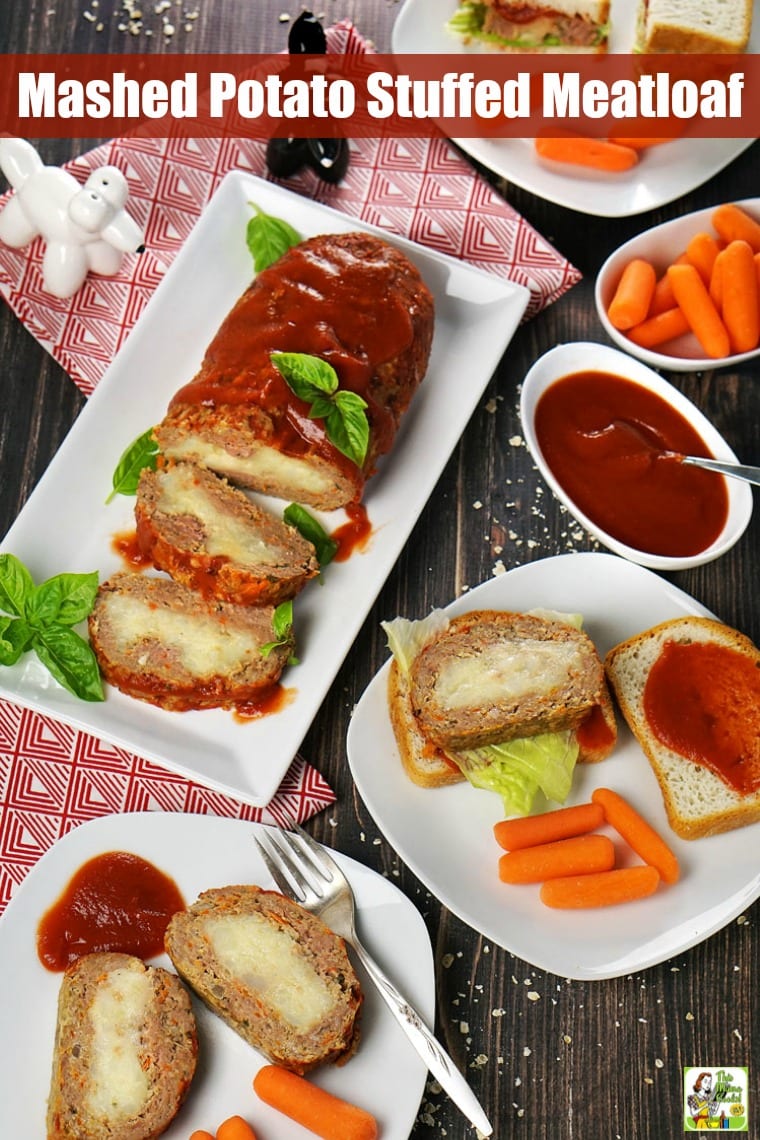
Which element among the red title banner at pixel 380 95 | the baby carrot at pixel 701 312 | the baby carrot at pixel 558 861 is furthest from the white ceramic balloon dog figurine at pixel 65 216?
the baby carrot at pixel 558 861

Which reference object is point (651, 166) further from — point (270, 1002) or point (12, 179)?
point (270, 1002)

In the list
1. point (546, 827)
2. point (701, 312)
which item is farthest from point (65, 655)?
point (701, 312)

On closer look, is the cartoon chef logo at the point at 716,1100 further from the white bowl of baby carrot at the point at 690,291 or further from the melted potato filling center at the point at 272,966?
the white bowl of baby carrot at the point at 690,291

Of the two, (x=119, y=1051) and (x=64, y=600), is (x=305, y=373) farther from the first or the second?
(x=119, y=1051)

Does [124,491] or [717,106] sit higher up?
[717,106]

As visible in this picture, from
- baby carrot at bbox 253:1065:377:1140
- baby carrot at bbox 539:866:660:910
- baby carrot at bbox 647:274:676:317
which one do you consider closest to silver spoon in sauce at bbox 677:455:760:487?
baby carrot at bbox 647:274:676:317

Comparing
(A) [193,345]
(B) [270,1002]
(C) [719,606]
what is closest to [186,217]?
(A) [193,345]
